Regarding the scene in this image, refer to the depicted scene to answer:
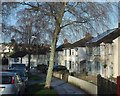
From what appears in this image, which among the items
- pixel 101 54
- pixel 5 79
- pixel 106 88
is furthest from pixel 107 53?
pixel 5 79

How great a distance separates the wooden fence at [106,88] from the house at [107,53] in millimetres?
24341

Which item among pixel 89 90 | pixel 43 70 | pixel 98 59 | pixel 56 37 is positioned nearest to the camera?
pixel 89 90

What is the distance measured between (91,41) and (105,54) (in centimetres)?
460

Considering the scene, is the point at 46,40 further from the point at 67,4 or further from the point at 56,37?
the point at 67,4

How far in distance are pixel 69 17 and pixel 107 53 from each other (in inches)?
948

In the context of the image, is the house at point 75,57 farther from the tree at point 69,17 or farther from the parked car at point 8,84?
the parked car at point 8,84

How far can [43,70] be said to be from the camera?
63.7 metres

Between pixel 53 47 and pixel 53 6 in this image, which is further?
pixel 53 47

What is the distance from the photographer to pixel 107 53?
161 ft

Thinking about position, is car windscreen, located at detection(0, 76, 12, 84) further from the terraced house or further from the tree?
the terraced house

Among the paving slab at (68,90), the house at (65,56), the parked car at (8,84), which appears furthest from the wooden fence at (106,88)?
the house at (65,56)

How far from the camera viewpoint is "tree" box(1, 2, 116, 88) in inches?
951

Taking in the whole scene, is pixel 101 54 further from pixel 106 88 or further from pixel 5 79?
pixel 5 79

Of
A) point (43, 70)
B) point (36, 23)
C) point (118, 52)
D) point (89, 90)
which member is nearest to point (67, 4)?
point (36, 23)
